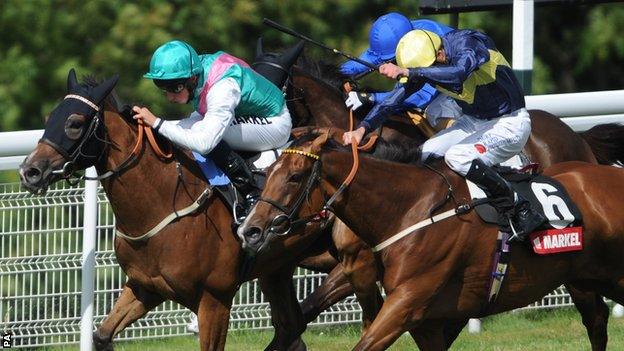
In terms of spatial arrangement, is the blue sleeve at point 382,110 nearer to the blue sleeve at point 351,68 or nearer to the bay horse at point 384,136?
the bay horse at point 384,136

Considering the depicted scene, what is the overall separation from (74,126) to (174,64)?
541 millimetres

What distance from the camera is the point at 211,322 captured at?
7.22m

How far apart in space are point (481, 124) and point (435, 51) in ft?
1.81

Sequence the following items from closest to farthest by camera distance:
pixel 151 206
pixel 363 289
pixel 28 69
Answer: pixel 151 206
pixel 363 289
pixel 28 69

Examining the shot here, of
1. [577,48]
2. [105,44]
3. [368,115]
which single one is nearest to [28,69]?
[105,44]

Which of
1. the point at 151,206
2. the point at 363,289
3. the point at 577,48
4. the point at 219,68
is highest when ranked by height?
the point at 219,68

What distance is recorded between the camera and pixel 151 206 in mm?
7180

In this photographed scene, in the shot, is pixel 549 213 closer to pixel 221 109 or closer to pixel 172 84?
pixel 221 109

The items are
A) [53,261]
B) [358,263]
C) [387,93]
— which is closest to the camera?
[358,263]

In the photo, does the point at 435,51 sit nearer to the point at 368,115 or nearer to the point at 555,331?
the point at 368,115

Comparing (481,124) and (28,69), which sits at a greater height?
(481,124)

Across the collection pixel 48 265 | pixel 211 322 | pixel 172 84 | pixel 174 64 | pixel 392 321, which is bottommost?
pixel 48 265

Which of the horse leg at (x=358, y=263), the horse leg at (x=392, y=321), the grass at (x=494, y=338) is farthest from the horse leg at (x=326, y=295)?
the horse leg at (x=392, y=321)

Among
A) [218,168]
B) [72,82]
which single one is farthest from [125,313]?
[72,82]
